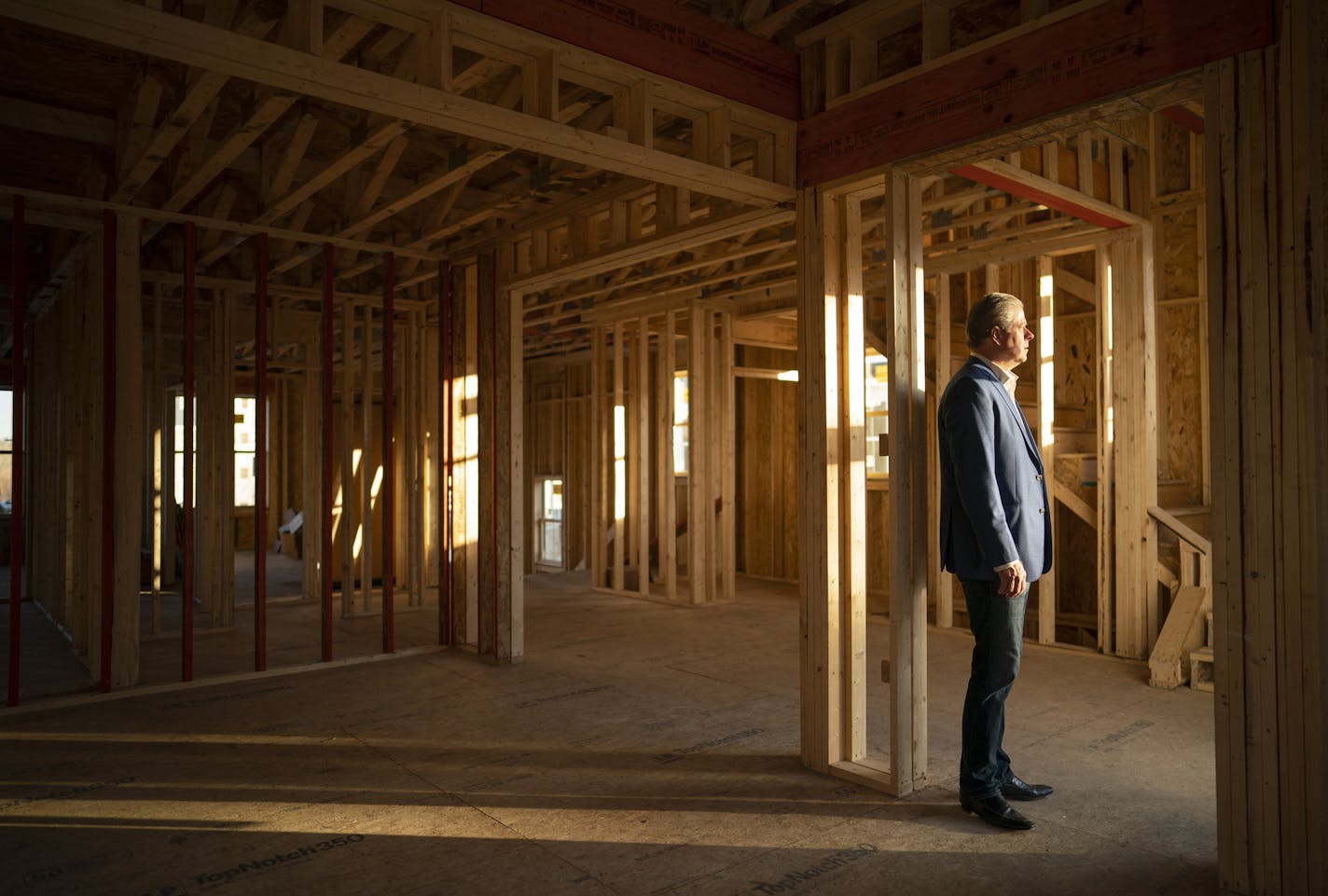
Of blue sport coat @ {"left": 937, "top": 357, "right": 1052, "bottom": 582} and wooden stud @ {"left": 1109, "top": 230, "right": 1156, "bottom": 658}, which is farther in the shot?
wooden stud @ {"left": 1109, "top": 230, "right": 1156, "bottom": 658}

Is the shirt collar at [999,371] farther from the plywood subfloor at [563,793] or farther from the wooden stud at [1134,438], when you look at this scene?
the wooden stud at [1134,438]

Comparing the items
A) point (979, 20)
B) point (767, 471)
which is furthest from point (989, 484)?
point (767, 471)

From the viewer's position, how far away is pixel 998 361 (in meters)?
3.44

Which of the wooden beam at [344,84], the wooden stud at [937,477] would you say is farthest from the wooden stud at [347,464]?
the wooden stud at [937,477]

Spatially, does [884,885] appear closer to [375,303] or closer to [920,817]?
[920,817]

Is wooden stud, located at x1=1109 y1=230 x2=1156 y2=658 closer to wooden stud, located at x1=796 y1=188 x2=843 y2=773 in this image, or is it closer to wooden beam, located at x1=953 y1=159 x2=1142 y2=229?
wooden beam, located at x1=953 y1=159 x2=1142 y2=229

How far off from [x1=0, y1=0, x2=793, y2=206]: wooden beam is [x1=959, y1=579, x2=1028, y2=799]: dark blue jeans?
202 centimetres

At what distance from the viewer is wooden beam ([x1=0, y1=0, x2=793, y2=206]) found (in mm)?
2418

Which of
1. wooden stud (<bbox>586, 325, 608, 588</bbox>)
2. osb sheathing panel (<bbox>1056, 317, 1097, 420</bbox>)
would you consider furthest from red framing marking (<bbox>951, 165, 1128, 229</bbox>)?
wooden stud (<bbox>586, 325, 608, 588</bbox>)

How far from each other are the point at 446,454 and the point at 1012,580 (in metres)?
4.51

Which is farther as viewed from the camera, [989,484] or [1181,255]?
[1181,255]

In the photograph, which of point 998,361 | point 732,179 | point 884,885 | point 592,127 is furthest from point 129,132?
point 884,885

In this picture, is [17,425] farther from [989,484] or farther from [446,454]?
[989,484]

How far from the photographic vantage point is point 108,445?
510 cm
